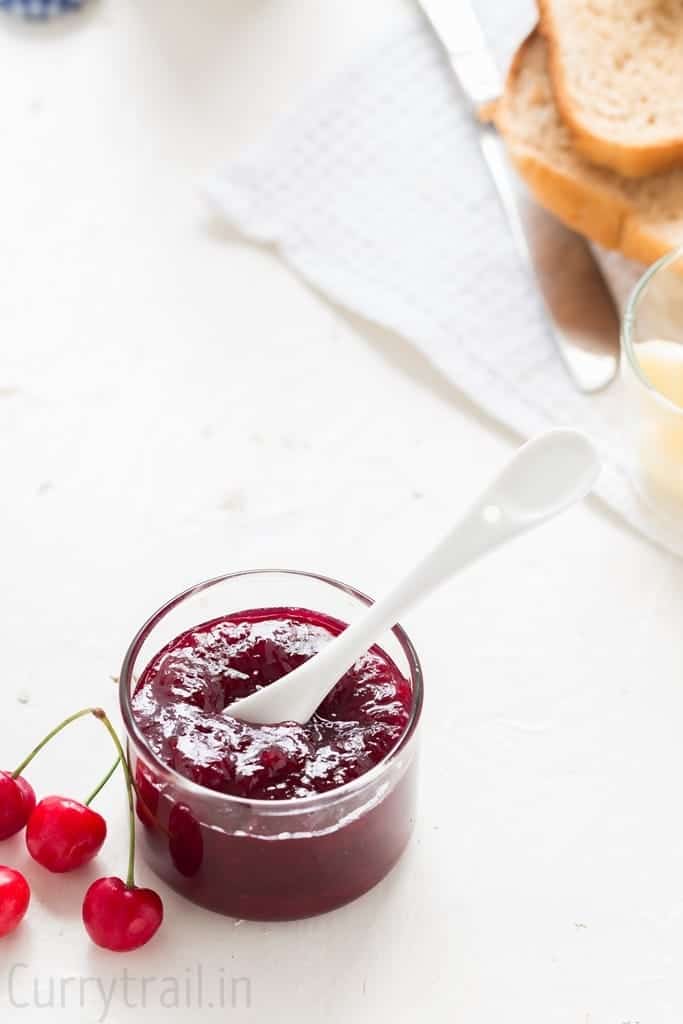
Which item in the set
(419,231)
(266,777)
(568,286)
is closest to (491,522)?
(266,777)

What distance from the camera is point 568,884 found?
1.37 metres

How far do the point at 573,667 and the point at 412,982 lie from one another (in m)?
0.44

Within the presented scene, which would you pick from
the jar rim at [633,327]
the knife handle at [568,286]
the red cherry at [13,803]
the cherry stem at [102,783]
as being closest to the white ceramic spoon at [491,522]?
the cherry stem at [102,783]

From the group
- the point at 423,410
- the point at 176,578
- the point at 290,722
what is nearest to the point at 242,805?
the point at 290,722

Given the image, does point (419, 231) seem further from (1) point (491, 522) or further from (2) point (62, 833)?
(2) point (62, 833)

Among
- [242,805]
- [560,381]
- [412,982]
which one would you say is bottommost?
[560,381]

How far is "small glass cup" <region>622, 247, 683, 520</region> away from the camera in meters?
1.66

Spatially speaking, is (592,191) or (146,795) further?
(592,191)

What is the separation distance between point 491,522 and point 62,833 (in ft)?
1.69

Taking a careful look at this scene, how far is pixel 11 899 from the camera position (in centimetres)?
127

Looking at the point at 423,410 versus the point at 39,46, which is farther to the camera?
the point at 39,46

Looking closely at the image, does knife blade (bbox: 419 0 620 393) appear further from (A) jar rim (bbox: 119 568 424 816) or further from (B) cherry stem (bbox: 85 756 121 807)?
(B) cherry stem (bbox: 85 756 121 807)

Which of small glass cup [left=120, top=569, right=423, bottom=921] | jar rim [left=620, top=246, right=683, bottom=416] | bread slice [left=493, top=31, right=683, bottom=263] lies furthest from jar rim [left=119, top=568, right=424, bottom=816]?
bread slice [left=493, top=31, right=683, bottom=263]

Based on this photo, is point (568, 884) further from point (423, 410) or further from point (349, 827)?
point (423, 410)
